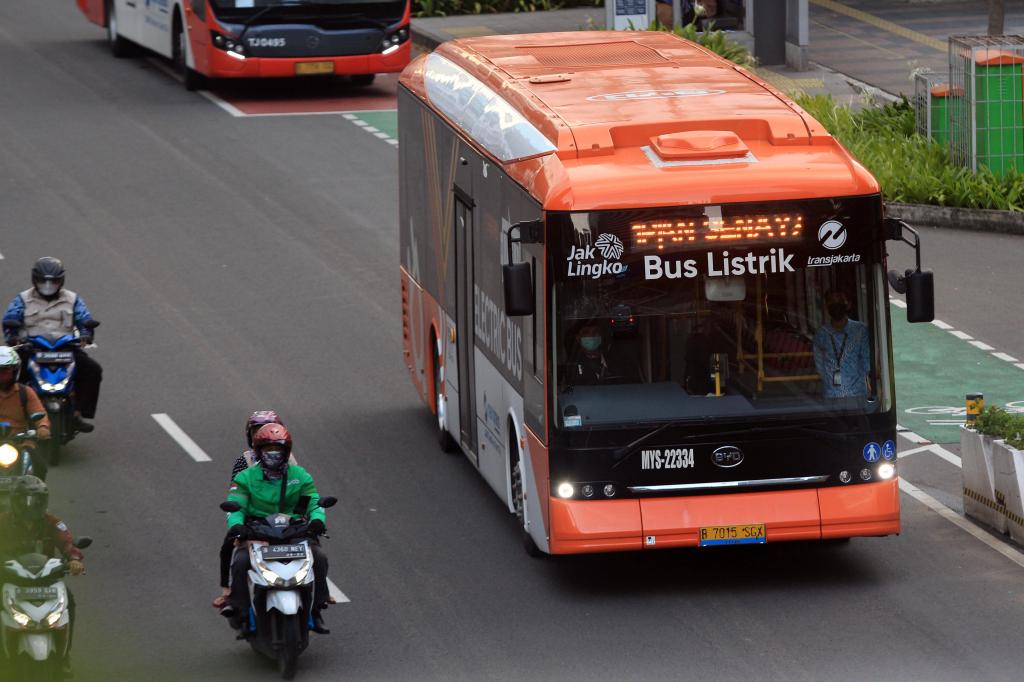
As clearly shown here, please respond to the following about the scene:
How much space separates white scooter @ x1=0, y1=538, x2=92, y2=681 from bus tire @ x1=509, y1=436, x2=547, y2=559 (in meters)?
3.69

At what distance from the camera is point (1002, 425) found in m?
14.8

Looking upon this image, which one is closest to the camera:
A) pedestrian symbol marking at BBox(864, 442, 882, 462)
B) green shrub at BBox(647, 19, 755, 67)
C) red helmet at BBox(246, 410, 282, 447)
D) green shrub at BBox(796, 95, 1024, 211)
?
red helmet at BBox(246, 410, 282, 447)

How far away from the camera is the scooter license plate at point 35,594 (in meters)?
11.2

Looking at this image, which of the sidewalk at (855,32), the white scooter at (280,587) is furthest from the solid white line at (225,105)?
the white scooter at (280,587)

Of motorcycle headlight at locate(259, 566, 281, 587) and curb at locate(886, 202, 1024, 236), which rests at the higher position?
motorcycle headlight at locate(259, 566, 281, 587)

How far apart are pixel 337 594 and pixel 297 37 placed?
19.4 metres

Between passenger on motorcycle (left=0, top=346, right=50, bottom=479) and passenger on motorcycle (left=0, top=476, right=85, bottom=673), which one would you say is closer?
passenger on motorcycle (left=0, top=476, right=85, bottom=673)

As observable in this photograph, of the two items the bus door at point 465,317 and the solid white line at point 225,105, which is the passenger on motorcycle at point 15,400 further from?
the solid white line at point 225,105

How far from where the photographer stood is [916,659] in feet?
40.0

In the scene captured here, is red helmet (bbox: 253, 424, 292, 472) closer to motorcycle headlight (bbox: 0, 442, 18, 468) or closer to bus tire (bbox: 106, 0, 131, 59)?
motorcycle headlight (bbox: 0, 442, 18, 468)

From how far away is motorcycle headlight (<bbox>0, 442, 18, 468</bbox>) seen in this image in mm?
11953

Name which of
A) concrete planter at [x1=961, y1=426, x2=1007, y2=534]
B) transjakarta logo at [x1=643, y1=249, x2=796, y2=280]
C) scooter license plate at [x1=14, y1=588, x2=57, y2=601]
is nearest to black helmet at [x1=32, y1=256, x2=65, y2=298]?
transjakarta logo at [x1=643, y1=249, x2=796, y2=280]

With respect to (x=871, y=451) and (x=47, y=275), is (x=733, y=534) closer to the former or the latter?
(x=871, y=451)

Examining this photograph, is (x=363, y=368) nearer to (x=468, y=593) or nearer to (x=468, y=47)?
(x=468, y=47)
